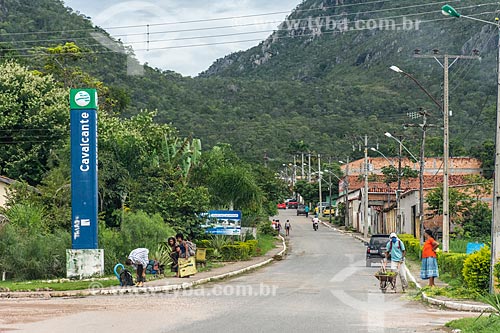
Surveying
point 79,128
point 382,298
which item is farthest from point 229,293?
point 79,128

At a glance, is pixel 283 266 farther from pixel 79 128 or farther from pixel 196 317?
pixel 196 317

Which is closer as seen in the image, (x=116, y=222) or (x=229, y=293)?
(x=229, y=293)

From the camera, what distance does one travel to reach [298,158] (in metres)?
118

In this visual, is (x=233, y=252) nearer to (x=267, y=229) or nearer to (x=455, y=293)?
(x=455, y=293)

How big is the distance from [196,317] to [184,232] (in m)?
22.6

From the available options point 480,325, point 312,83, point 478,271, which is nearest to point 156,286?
point 478,271

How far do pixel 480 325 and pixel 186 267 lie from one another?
1676 centimetres

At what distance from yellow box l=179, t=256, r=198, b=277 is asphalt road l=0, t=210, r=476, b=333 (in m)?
1.36

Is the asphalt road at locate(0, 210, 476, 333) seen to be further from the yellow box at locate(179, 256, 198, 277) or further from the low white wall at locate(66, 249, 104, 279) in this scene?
the low white wall at locate(66, 249, 104, 279)

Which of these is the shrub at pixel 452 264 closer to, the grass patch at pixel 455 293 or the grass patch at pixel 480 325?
the grass patch at pixel 455 293

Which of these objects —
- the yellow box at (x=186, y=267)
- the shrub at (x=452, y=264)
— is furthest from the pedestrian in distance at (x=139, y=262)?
the shrub at (x=452, y=264)

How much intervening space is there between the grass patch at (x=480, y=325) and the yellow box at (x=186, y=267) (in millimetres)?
15259

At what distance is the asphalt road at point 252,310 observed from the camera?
14.8m

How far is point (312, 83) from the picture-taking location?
12138 cm
